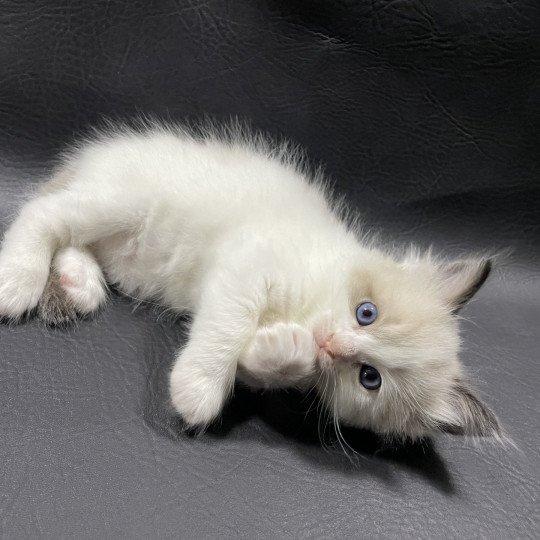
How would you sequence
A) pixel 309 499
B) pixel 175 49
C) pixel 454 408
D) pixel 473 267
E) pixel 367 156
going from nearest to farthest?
pixel 309 499 < pixel 454 408 < pixel 473 267 < pixel 175 49 < pixel 367 156

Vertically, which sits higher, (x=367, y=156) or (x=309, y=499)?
(x=367, y=156)

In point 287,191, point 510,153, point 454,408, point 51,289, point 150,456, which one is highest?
point 510,153

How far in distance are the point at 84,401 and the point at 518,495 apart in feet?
3.27

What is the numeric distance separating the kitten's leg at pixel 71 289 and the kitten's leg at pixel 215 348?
0.34 meters

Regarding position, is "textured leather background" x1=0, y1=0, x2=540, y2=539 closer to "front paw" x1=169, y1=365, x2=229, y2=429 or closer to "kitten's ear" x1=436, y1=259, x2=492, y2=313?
"front paw" x1=169, y1=365, x2=229, y2=429

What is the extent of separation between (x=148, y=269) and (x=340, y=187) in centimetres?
87

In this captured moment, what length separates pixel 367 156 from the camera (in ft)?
7.02

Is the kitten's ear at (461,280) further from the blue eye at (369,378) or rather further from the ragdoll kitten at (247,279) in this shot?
the blue eye at (369,378)

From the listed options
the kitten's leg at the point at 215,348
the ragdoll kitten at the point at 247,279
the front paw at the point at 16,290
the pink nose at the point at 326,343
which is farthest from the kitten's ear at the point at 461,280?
the front paw at the point at 16,290

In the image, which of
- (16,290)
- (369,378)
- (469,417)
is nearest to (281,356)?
(369,378)

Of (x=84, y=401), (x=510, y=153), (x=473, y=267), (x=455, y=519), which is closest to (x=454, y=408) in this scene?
(x=455, y=519)

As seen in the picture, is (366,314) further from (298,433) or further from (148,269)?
(148,269)

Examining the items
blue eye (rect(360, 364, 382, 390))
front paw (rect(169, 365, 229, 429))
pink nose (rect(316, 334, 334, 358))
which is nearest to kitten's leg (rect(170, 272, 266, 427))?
front paw (rect(169, 365, 229, 429))

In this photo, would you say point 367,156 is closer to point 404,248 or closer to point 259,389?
point 404,248
